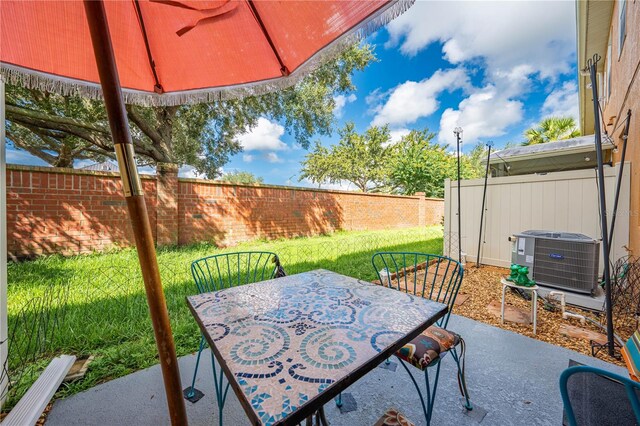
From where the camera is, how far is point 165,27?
58.9 inches

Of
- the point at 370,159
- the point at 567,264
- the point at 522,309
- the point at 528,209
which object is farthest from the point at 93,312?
the point at 370,159

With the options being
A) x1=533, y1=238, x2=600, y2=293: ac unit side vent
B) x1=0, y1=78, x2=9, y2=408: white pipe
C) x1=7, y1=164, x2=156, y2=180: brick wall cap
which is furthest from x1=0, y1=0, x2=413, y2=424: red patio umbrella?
x1=7, y1=164, x2=156, y2=180: brick wall cap

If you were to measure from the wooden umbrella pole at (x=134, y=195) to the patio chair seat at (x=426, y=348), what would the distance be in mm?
1117

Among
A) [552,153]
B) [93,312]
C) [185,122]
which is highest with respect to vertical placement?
[185,122]

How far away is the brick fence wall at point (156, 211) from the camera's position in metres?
3.94

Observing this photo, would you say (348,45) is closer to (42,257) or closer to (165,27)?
(165,27)

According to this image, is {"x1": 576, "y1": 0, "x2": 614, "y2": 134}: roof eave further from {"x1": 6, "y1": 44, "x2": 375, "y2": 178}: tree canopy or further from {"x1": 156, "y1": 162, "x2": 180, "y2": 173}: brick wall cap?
{"x1": 156, "y1": 162, "x2": 180, "y2": 173}: brick wall cap

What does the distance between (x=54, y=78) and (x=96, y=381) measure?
195 cm

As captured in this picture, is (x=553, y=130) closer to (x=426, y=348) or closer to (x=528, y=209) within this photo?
(x=528, y=209)

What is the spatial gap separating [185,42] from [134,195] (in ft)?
4.24

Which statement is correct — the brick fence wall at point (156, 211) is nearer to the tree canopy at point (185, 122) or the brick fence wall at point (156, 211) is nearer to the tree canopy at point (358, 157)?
the tree canopy at point (185, 122)

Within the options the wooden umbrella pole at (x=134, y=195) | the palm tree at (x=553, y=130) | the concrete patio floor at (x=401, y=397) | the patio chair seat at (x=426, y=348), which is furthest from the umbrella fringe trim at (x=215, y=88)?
the palm tree at (x=553, y=130)

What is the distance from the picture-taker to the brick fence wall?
12.9ft

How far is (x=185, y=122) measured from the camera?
26.3 feet
